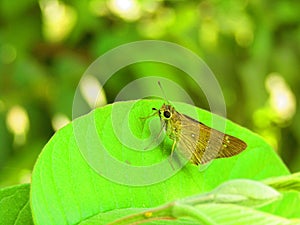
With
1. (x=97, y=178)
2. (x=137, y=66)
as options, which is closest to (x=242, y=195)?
(x=97, y=178)

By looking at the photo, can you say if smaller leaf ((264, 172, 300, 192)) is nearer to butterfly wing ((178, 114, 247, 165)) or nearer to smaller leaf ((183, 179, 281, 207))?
smaller leaf ((183, 179, 281, 207))

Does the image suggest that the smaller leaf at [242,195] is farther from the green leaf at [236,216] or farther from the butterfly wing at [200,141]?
the butterfly wing at [200,141]

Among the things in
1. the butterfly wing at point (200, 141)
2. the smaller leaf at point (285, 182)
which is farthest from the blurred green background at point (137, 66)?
the smaller leaf at point (285, 182)

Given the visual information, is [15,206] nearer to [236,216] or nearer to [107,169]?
[107,169]

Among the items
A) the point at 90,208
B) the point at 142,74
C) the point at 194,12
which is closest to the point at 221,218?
the point at 90,208

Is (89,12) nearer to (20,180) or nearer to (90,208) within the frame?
(20,180)

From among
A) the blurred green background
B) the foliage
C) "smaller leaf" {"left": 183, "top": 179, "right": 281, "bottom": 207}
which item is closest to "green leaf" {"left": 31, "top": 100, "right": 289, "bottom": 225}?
the foliage

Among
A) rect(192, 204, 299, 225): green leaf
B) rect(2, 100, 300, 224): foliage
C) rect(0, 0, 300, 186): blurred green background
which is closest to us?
rect(192, 204, 299, 225): green leaf
